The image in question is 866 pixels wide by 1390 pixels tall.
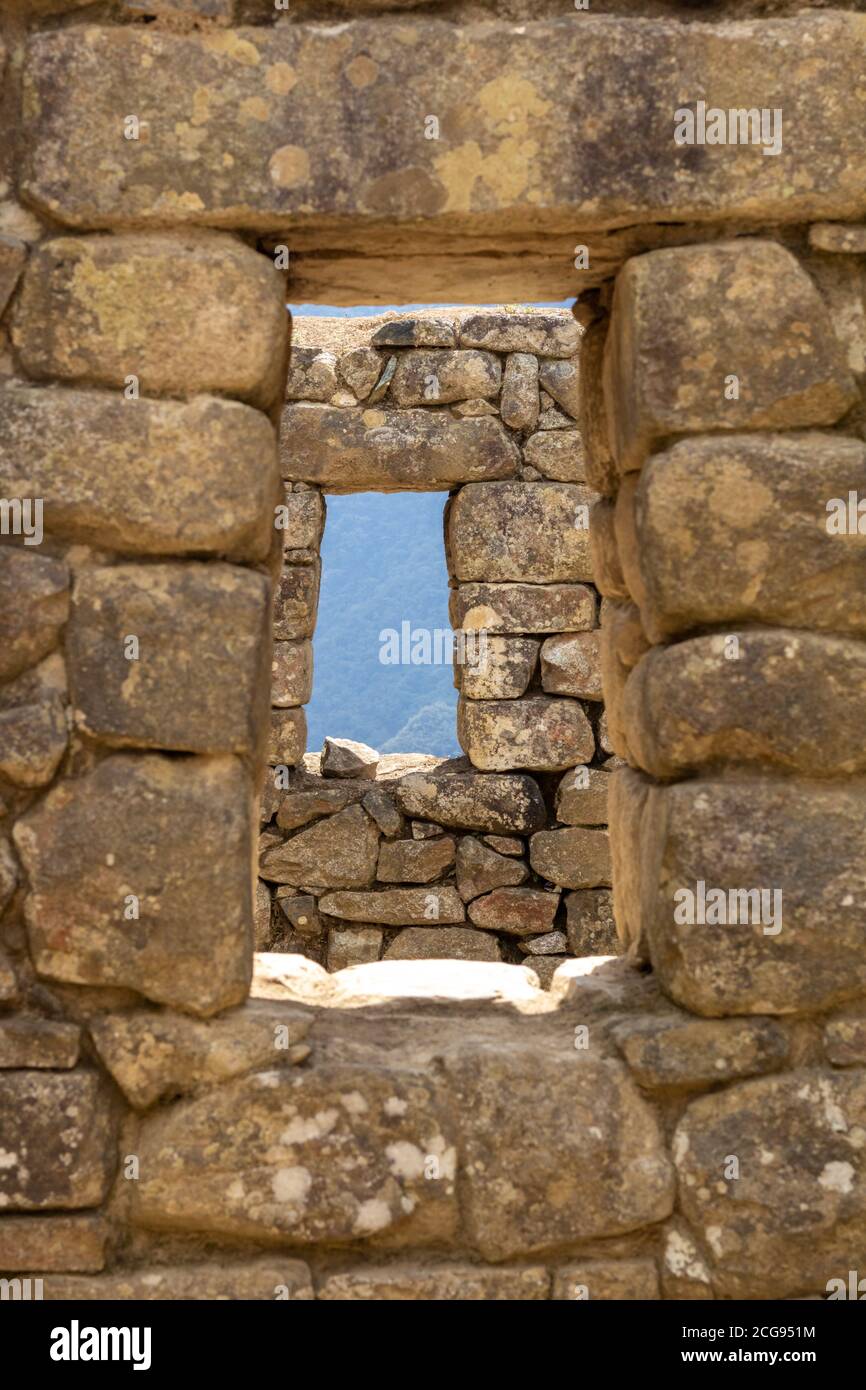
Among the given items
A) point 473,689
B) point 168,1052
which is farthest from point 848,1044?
point 473,689

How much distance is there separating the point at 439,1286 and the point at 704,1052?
0.60 metres

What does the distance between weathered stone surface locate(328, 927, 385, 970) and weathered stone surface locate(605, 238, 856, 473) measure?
4477 millimetres

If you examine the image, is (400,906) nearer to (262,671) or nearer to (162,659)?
(262,671)

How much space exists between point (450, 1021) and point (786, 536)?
112 cm

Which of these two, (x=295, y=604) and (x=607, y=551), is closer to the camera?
(x=607, y=551)

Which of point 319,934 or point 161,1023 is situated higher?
point 161,1023

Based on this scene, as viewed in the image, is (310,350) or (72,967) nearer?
(72,967)

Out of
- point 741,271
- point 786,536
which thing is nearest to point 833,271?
point 741,271

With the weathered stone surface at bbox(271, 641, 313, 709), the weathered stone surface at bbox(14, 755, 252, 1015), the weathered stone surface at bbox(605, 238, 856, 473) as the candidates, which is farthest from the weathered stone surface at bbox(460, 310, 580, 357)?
the weathered stone surface at bbox(14, 755, 252, 1015)

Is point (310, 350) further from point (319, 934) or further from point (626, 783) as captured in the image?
point (626, 783)

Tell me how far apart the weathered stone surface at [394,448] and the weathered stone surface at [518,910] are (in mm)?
2046

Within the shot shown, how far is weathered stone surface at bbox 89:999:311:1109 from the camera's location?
2.19 m

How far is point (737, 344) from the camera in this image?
2291 millimetres

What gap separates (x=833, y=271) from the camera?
234 centimetres
